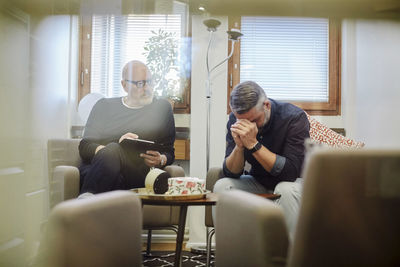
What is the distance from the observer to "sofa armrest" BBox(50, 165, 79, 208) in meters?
0.78

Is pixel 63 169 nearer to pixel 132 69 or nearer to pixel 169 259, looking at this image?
pixel 132 69

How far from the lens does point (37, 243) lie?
61cm

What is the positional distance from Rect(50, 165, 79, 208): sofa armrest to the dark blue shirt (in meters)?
0.72

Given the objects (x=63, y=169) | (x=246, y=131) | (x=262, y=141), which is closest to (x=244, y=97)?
(x=246, y=131)

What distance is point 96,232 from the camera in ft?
1.73

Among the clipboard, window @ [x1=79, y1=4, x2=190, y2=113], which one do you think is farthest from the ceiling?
the clipboard

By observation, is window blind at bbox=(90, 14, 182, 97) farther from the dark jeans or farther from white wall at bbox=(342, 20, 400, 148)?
white wall at bbox=(342, 20, 400, 148)

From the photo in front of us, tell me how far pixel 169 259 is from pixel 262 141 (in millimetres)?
852

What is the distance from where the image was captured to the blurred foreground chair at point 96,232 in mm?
475

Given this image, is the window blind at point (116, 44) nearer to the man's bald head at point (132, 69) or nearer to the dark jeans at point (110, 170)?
the man's bald head at point (132, 69)

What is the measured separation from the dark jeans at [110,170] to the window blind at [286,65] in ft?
1.97

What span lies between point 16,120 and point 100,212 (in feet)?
0.83

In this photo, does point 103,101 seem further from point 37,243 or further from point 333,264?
point 333,264

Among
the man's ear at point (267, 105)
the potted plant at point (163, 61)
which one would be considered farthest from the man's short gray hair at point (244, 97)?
the potted plant at point (163, 61)
